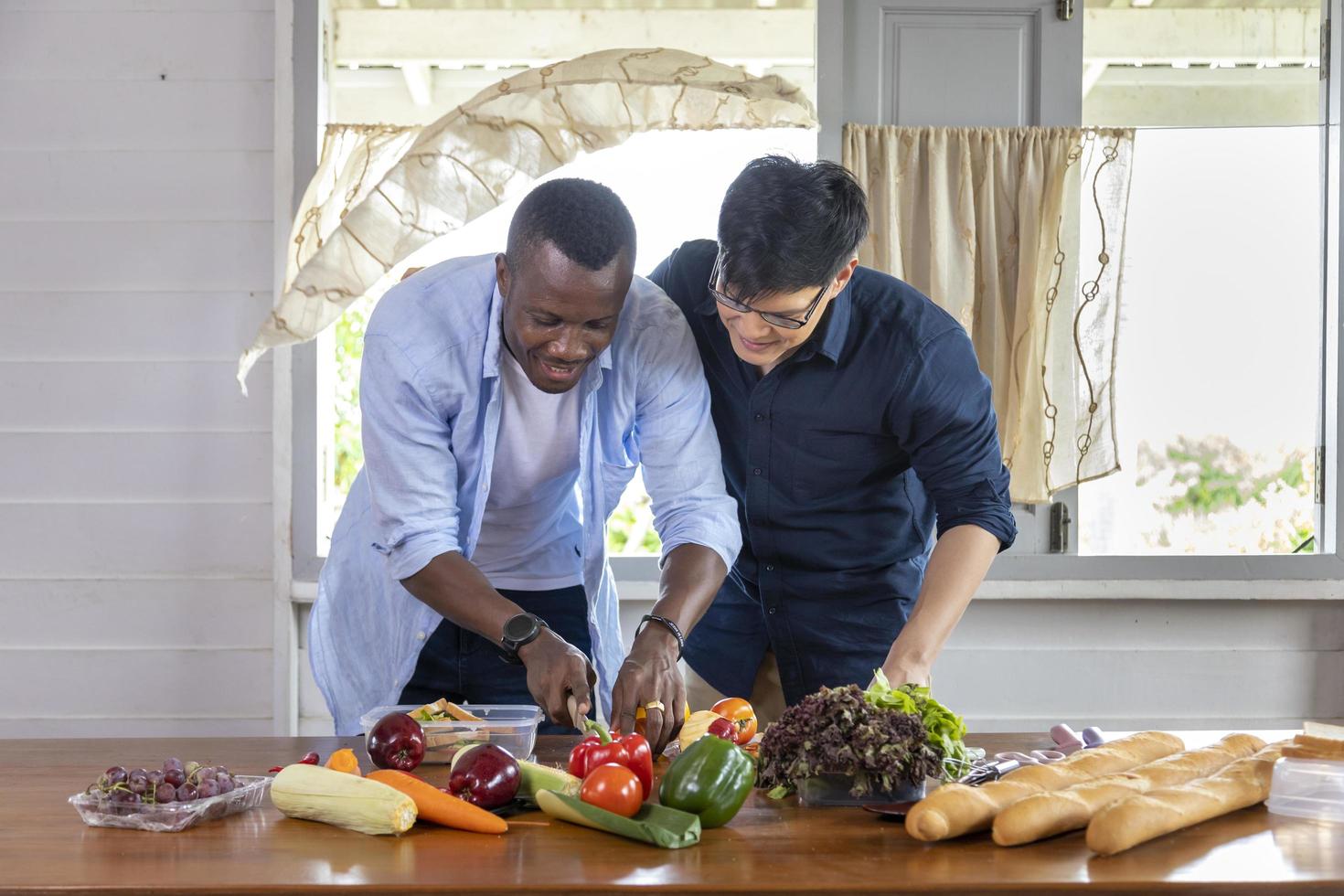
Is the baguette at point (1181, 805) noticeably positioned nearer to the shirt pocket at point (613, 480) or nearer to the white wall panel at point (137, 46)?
the shirt pocket at point (613, 480)

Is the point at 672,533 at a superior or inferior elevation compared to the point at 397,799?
superior

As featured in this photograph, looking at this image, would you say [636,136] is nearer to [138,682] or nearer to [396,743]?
[138,682]

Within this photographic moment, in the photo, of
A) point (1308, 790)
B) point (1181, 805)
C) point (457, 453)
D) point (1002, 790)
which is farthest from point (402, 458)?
point (1308, 790)

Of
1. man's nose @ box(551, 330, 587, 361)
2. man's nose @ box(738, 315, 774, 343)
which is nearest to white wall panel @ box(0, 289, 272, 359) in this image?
man's nose @ box(551, 330, 587, 361)

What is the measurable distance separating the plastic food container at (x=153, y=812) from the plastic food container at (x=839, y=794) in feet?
2.70

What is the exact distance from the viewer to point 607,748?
1.83 metres

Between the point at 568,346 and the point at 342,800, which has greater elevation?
the point at 568,346

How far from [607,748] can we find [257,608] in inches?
96.2

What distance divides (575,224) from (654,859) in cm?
108

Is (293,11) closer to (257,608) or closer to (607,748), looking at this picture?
(257,608)

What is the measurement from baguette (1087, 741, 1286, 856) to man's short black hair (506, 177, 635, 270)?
3.90ft

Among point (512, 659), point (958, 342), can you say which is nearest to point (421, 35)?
point (958, 342)

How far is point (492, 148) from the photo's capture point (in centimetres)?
352

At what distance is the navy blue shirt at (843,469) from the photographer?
2480 millimetres
